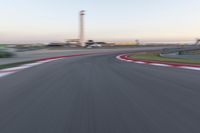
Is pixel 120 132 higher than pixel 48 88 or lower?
higher

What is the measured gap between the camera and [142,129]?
3.60 metres

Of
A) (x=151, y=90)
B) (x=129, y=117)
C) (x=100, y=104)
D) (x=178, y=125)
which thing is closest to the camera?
(x=178, y=125)

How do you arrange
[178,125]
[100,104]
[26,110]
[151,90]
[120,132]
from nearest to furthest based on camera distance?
[120,132], [178,125], [26,110], [100,104], [151,90]

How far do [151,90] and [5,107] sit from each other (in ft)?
11.4

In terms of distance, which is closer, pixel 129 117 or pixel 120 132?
pixel 120 132

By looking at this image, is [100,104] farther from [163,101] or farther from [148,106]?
[163,101]

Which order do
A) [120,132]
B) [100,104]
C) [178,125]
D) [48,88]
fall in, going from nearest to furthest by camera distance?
[120,132]
[178,125]
[100,104]
[48,88]

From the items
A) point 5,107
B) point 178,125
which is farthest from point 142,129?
point 5,107

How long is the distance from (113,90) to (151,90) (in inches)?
37.2

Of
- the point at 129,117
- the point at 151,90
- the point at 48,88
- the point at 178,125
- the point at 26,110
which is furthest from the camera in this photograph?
the point at 48,88

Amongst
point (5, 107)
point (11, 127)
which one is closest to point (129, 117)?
point (11, 127)

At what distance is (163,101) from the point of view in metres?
5.31

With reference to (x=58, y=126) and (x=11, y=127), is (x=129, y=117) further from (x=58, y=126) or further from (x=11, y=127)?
(x=11, y=127)

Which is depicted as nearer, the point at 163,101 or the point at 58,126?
the point at 58,126
